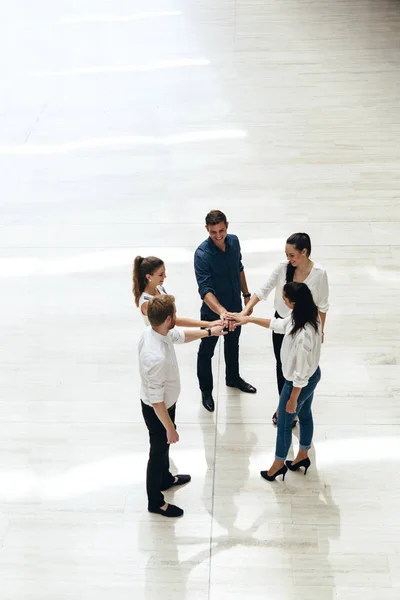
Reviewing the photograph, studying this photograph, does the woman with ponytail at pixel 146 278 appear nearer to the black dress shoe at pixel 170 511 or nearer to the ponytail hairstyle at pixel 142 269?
the ponytail hairstyle at pixel 142 269

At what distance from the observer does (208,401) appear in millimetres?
4465

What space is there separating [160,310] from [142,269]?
18.9 inches

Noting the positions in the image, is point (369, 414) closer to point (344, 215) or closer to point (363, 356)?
point (363, 356)

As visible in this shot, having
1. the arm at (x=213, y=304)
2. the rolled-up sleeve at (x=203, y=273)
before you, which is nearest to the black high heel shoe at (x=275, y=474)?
the arm at (x=213, y=304)

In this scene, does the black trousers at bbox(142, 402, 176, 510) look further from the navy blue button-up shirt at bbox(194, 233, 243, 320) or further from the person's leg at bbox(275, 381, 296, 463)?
the navy blue button-up shirt at bbox(194, 233, 243, 320)

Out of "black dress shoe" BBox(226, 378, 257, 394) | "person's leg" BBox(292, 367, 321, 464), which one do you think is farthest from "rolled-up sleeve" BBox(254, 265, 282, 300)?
"black dress shoe" BBox(226, 378, 257, 394)

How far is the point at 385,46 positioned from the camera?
884cm

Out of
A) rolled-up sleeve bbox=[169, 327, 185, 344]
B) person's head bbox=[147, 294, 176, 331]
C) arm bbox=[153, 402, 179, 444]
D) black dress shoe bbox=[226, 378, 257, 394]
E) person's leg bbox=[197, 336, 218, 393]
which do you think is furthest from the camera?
black dress shoe bbox=[226, 378, 257, 394]

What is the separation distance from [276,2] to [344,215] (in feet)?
17.5

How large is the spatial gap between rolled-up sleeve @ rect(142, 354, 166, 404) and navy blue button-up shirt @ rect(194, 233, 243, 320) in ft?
2.77

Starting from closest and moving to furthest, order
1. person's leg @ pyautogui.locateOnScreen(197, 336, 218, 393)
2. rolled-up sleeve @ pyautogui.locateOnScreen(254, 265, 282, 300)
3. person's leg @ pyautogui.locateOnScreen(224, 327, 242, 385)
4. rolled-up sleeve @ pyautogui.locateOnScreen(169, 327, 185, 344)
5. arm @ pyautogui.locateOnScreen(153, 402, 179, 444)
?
arm @ pyautogui.locateOnScreen(153, 402, 179, 444) → rolled-up sleeve @ pyautogui.locateOnScreen(169, 327, 185, 344) → rolled-up sleeve @ pyautogui.locateOnScreen(254, 265, 282, 300) → person's leg @ pyautogui.locateOnScreen(197, 336, 218, 393) → person's leg @ pyautogui.locateOnScreen(224, 327, 242, 385)

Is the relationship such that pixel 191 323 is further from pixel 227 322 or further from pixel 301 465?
pixel 301 465

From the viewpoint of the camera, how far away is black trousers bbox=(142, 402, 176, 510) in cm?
353

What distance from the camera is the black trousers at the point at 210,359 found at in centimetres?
429
